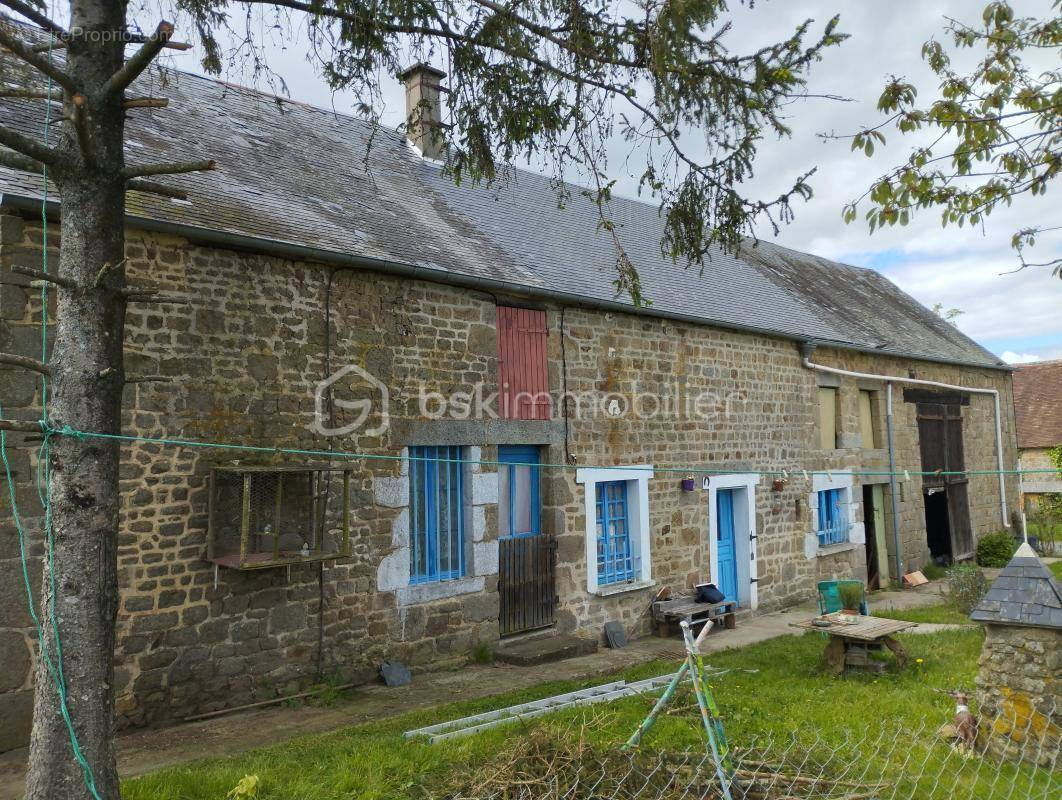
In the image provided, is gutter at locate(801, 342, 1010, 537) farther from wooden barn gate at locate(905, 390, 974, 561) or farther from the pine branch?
the pine branch

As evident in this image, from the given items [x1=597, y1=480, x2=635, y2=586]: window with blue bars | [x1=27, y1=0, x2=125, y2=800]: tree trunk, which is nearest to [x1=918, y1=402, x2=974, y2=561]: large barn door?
[x1=597, y1=480, x2=635, y2=586]: window with blue bars

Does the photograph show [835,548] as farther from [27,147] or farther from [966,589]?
[27,147]

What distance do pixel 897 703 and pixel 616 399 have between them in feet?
15.3

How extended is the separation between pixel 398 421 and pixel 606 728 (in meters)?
3.52

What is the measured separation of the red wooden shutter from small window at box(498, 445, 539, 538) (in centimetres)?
45

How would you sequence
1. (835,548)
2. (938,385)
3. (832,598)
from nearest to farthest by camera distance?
1. (832,598)
2. (835,548)
3. (938,385)

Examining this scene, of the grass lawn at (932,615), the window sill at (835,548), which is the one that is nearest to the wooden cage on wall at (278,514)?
the grass lawn at (932,615)

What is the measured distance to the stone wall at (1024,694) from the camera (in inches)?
193

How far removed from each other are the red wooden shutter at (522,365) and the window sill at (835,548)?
655 cm

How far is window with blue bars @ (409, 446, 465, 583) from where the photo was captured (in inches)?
310

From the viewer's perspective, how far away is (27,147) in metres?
3.46

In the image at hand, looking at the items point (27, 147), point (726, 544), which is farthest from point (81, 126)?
point (726, 544)

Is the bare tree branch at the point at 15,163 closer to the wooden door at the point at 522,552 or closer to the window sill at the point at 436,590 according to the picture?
the window sill at the point at 436,590

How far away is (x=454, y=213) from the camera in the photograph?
10.1 metres
